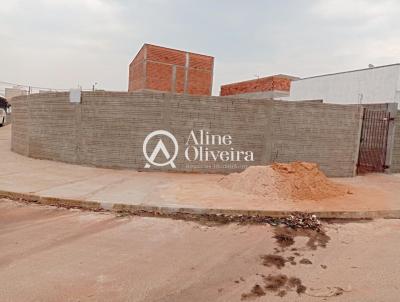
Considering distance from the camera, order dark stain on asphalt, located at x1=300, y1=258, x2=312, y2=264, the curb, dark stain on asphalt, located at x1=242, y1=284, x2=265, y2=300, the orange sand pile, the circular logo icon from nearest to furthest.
Result: 1. dark stain on asphalt, located at x1=242, y1=284, x2=265, y2=300
2. dark stain on asphalt, located at x1=300, y1=258, x2=312, y2=264
3. the curb
4. the orange sand pile
5. the circular logo icon

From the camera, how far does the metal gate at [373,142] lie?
12.1 meters

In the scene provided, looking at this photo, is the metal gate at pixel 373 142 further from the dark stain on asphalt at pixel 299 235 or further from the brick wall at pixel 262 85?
the brick wall at pixel 262 85

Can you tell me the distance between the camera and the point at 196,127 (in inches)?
412

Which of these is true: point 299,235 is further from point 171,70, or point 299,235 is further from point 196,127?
point 171,70

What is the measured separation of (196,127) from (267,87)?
24809 millimetres

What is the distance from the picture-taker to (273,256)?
467cm

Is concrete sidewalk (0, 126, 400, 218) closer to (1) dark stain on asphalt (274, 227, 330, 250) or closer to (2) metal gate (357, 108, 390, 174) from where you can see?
(1) dark stain on asphalt (274, 227, 330, 250)

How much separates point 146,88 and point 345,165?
68.5 feet

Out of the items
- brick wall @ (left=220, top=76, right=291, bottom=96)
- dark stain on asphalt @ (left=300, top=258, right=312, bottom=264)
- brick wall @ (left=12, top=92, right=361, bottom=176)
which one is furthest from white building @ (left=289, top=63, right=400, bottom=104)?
dark stain on asphalt @ (left=300, top=258, right=312, bottom=264)

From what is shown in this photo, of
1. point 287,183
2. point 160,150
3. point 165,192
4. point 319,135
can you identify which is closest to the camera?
point 165,192

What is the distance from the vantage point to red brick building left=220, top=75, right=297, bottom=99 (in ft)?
108

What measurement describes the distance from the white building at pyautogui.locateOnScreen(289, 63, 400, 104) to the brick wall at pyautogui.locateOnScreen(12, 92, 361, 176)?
876 cm

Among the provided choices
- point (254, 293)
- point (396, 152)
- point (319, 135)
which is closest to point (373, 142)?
point (396, 152)

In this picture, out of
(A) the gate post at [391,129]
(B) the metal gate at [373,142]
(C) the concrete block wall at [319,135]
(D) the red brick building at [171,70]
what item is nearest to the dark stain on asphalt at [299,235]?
(C) the concrete block wall at [319,135]
